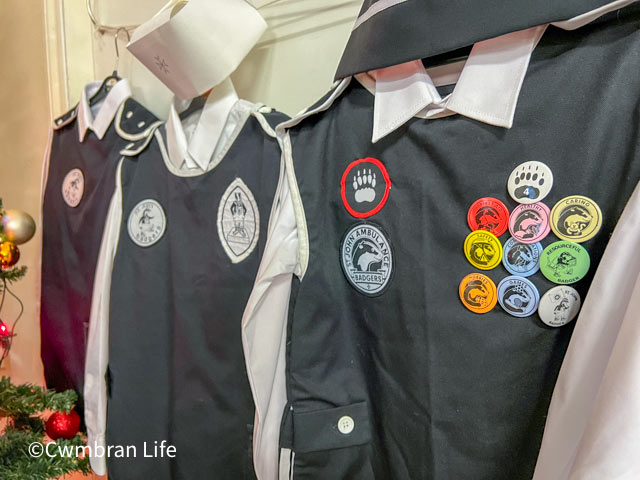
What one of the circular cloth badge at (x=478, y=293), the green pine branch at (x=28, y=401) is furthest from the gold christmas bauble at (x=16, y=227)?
the circular cloth badge at (x=478, y=293)

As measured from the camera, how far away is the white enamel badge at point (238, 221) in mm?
692

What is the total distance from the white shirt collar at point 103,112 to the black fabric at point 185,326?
0.56 ft

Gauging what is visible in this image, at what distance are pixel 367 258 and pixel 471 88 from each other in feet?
0.77

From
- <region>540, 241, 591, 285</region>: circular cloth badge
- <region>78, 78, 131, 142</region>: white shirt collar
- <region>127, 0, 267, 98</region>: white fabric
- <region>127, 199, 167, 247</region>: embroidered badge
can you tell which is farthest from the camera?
<region>78, 78, 131, 142</region>: white shirt collar

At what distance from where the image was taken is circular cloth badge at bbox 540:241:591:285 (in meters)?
0.42

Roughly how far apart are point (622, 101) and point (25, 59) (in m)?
1.42

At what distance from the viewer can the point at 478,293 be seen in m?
0.48

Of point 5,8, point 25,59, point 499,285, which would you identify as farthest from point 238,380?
point 5,8

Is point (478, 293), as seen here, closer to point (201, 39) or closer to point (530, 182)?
point (530, 182)

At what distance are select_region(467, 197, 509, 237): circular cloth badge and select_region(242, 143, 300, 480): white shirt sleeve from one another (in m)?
0.23

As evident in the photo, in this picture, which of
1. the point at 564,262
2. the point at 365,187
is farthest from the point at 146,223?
the point at 564,262

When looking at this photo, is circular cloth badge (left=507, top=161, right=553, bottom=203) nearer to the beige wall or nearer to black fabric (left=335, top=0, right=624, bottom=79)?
black fabric (left=335, top=0, right=624, bottom=79)

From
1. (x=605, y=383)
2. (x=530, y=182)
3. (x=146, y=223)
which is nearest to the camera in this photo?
(x=605, y=383)

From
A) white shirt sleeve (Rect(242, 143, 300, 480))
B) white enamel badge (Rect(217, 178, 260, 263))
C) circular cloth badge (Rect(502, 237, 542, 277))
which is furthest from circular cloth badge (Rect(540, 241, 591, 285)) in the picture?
white enamel badge (Rect(217, 178, 260, 263))
